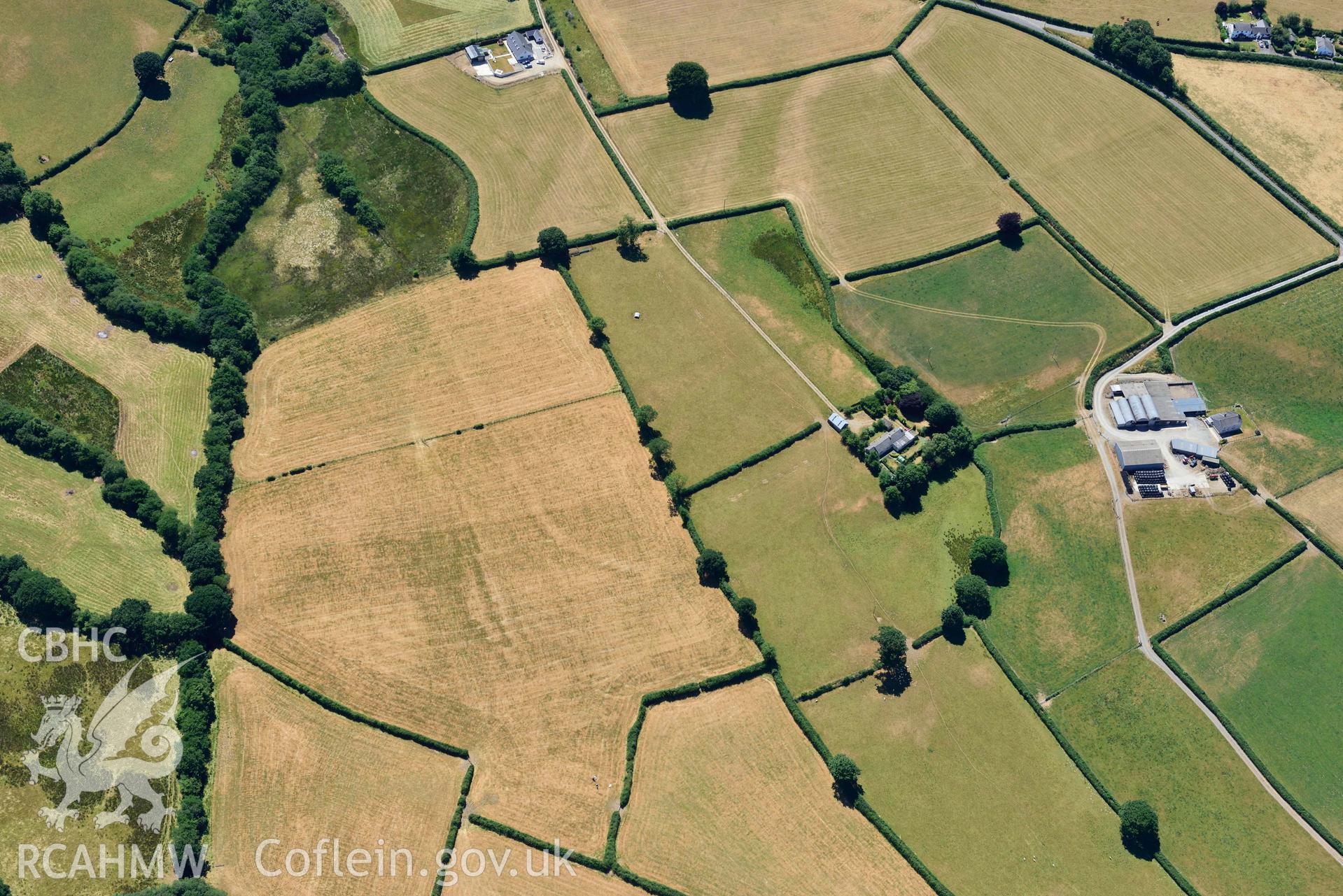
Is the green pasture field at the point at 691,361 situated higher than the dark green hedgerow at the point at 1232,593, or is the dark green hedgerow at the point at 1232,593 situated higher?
the green pasture field at the point at 691,361

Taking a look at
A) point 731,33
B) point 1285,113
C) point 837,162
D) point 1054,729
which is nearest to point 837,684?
point 1054,729

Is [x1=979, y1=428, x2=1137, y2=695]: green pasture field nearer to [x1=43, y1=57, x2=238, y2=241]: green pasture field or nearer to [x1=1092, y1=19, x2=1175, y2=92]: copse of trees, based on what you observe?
[x1=1092, y1=19, x2=1175, y2=92]: copse of trees

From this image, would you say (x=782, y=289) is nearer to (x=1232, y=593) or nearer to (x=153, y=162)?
(x=1232, y=593)

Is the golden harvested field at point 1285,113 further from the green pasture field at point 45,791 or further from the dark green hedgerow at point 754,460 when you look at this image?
the green pasture field at point 45,791

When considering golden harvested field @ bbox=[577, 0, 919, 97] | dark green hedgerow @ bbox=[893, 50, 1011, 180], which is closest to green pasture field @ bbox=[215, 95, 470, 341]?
golden harvested field @ bbox=[577, 0, 919, 97]

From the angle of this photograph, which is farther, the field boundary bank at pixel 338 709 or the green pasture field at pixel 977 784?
the field boundary bank at pixel 338 709

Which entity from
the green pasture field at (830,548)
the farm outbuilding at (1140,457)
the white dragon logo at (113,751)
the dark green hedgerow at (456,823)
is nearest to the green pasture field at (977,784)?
the green pasture field at (830,548)

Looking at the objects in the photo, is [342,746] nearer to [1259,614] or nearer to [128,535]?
[128,535]
